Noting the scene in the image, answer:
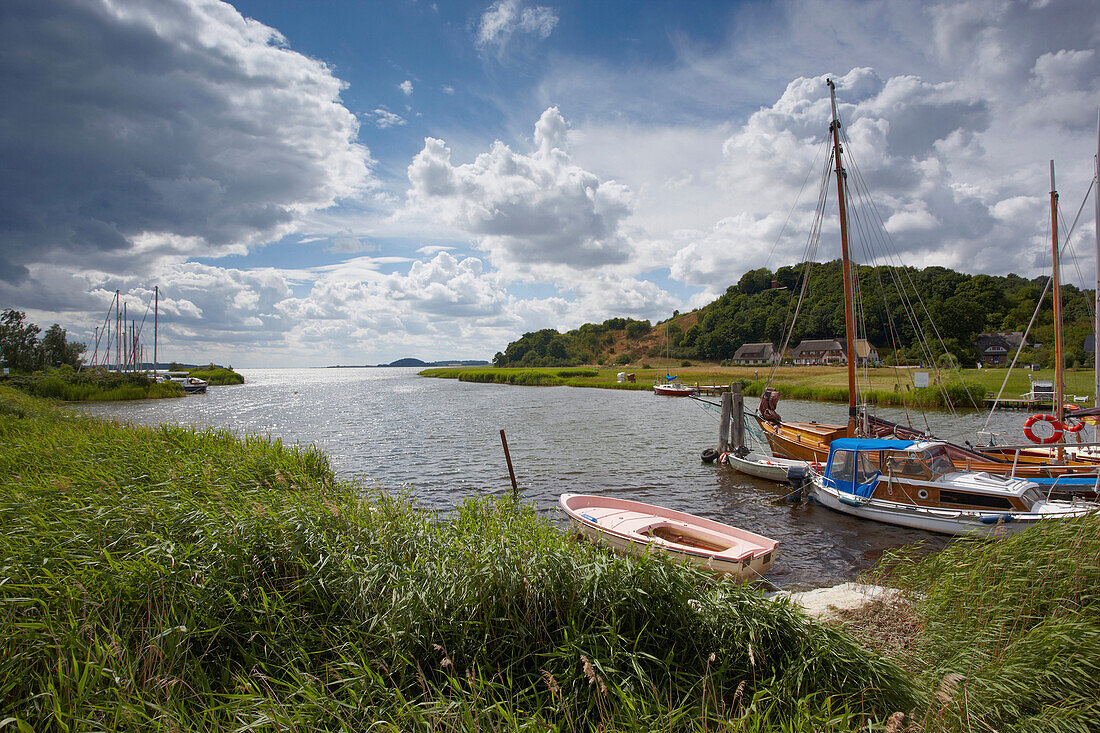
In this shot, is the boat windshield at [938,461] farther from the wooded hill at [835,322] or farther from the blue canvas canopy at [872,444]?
the wooded hill at [835,322]

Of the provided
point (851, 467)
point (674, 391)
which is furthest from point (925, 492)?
point (674, 391)

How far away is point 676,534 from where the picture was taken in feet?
38.5

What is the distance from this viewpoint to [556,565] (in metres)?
5.95

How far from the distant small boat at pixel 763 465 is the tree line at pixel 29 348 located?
299 ft

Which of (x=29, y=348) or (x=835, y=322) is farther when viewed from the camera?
(x=835, y=322)


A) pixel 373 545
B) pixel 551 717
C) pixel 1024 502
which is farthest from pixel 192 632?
pixel 1024 502

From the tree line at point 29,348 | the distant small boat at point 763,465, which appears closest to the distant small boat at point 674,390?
the distant small boat at point 763,465

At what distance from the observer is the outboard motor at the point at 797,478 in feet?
57.6

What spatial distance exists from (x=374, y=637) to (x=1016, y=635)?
6.98 meters

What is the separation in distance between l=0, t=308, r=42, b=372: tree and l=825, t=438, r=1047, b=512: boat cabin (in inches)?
3789

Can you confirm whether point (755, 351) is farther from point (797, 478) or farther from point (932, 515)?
point (932, 515)

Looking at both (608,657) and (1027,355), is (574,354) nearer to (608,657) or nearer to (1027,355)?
(1027,355)

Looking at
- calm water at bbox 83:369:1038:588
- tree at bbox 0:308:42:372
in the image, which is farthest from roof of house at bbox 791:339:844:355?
tree at bbox 0:308:42:372

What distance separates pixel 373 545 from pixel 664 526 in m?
7.16
